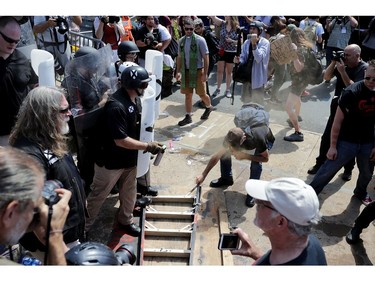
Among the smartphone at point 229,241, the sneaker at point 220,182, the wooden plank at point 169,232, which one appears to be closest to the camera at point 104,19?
the sneaker at point 220,182

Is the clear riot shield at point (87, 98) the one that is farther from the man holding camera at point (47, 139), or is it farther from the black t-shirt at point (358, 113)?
the black t-shirt at point (358, 113)

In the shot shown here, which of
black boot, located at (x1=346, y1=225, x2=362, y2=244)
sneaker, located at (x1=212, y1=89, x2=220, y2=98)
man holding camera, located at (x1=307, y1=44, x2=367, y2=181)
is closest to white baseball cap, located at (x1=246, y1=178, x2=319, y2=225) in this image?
black boot, located at (x1=346, y1=225, x2=362, y2=244)

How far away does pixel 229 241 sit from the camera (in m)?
2.59

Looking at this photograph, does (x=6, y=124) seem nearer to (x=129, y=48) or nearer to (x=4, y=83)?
(x=4, y=83)

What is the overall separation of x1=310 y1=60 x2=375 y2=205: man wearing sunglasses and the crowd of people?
1 cm

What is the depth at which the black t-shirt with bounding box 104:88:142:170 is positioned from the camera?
12.2ft

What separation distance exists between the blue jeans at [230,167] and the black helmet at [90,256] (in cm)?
275

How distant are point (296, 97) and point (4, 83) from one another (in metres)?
4.02

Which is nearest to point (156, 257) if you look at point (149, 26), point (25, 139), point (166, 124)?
point (25, 139)

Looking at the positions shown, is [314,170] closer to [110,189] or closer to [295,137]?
[295,137]

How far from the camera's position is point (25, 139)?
9.12ft

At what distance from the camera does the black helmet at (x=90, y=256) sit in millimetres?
1957

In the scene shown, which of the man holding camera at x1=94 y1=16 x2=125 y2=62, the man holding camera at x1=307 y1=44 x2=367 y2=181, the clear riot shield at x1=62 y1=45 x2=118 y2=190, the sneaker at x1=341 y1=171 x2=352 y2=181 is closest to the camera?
the clear riot shield at x1=62 y1=45 x2=118 y2=190

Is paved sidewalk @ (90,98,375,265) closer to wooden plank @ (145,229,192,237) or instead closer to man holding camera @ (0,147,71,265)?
wooden plank @ (145,229,192,237)
